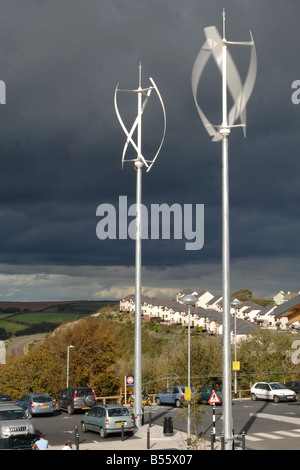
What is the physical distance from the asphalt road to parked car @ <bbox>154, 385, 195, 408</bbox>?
29.2 inches

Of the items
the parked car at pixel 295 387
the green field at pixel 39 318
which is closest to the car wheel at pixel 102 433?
the parked car at pixel 295 387

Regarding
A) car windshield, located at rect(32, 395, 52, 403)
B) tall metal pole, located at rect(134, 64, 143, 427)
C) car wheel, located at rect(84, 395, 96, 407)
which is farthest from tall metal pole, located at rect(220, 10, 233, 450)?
car windshield, located at rect(32, 395, 52, 403)

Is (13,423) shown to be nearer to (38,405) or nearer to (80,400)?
(38,405)

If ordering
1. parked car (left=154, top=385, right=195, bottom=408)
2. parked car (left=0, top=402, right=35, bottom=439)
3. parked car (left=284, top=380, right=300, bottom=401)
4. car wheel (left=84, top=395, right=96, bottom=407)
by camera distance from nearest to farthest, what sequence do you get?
parked car (left=0, top=402, right=35, bottom=439)
car wheel (left=84, top=395, right=96, bottom=407)
parked car (left=154, top=385, right=195, bottom=408)
parked car (left=284, top=380, right=300, bottom=401)

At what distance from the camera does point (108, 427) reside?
23.7 meters

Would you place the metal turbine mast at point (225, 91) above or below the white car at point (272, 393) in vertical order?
above

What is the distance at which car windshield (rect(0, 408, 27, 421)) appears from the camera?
2310 cm

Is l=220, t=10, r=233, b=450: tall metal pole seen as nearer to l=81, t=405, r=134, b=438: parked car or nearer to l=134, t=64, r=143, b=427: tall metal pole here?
l=81, t=405, r=134, b=438: parked car

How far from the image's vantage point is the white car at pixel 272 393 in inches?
1528

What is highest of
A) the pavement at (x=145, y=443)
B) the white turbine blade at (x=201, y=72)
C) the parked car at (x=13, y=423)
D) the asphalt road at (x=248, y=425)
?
the white turbine blade at (x=201, y=72)

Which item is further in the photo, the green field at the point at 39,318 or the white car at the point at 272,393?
the green field at the point at 39,318

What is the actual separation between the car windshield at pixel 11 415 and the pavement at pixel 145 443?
2.75 meters

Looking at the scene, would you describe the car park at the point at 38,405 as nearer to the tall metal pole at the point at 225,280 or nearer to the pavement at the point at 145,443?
the pavement at the point at 145,443
